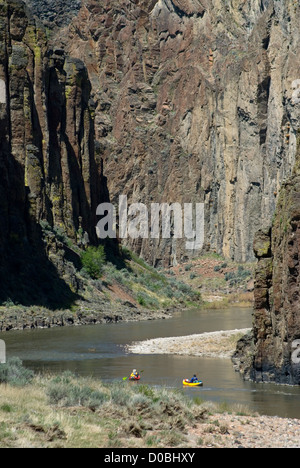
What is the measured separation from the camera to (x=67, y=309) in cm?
6381

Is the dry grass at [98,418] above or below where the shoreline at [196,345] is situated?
above

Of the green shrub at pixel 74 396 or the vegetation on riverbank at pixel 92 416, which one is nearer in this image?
the vegetation on riverbank at pixel 92 416

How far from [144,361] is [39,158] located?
45244mm

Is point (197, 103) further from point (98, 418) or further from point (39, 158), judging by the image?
point (98, 418)

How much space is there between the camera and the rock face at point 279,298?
2745cm

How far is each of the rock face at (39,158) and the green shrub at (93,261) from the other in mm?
2350

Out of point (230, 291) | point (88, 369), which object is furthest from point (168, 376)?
point (230, 291)

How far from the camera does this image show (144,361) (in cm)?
3778

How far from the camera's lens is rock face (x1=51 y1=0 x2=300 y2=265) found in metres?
127

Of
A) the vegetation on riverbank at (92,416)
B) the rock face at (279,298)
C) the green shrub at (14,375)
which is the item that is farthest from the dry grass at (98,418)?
the rock face at (279,298)

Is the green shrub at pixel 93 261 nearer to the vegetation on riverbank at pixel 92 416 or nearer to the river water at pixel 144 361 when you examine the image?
the river water at pixel 144 361

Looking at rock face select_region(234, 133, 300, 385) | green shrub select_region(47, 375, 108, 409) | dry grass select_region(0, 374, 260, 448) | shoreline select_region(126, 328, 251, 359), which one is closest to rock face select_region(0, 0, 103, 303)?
shoreline select_region(126, 328, 251, 359)

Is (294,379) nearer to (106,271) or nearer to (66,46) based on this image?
(106,271)

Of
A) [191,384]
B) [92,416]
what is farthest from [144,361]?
[92,416]
